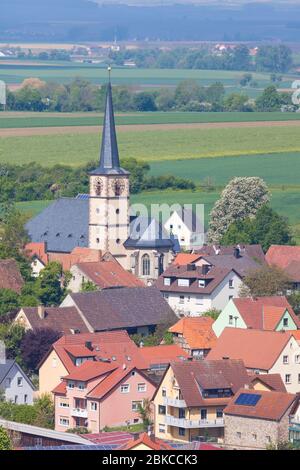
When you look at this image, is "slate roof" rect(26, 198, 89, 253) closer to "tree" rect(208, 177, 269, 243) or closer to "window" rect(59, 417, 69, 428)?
"tree" rect(208, 177, 269, 243)

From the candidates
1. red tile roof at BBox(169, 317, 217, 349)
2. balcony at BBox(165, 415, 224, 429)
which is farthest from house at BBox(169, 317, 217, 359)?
balcony at BBox(165, 415, 224, 429)

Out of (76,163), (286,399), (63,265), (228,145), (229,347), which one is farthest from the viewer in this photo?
(228,145)

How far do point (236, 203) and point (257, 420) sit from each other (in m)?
39.2

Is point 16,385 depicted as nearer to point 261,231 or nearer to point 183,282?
point 183,282

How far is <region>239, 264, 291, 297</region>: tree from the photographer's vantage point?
60656 mm

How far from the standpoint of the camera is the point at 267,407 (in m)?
42.4

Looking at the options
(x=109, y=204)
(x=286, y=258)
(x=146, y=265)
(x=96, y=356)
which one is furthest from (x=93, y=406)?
(x=109, y=204)

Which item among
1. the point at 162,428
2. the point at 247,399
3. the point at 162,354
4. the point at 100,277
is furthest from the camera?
the point at 100,277

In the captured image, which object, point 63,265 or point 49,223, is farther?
point 49,223

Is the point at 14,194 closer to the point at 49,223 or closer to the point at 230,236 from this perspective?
the point at 49,223

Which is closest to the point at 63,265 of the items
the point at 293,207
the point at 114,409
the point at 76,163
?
the point at 293,207

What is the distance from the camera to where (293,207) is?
87.3 metres

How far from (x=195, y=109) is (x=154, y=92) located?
4.76 m

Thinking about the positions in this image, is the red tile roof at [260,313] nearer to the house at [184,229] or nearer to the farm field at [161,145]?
the house at [184,229]
